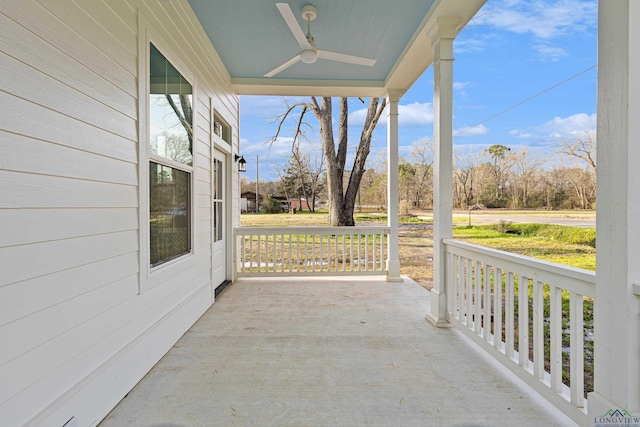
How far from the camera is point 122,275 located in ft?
5.82

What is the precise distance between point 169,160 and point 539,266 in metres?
2.69

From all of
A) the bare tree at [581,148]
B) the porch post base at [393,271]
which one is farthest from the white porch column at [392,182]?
the bare tree at [581,148]

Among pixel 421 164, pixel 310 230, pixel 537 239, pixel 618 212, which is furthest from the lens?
pixel 421 164

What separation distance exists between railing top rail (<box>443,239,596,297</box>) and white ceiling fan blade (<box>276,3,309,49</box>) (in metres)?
2.25

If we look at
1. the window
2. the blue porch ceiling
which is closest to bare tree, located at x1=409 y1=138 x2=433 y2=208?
the blue porch ceiling

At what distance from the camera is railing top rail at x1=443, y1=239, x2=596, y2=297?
1436 mm

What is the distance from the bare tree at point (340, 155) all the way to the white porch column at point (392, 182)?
2691mm

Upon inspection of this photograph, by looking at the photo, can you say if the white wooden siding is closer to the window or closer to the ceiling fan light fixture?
the window

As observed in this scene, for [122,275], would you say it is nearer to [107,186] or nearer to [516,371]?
[107,186]

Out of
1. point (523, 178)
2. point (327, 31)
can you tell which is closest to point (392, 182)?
point (523, 178)

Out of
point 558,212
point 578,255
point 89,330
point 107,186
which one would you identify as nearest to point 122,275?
point 89,330

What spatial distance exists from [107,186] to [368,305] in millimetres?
2773

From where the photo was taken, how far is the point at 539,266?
1729 millimetres

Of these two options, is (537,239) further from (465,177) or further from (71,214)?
(71,214)
